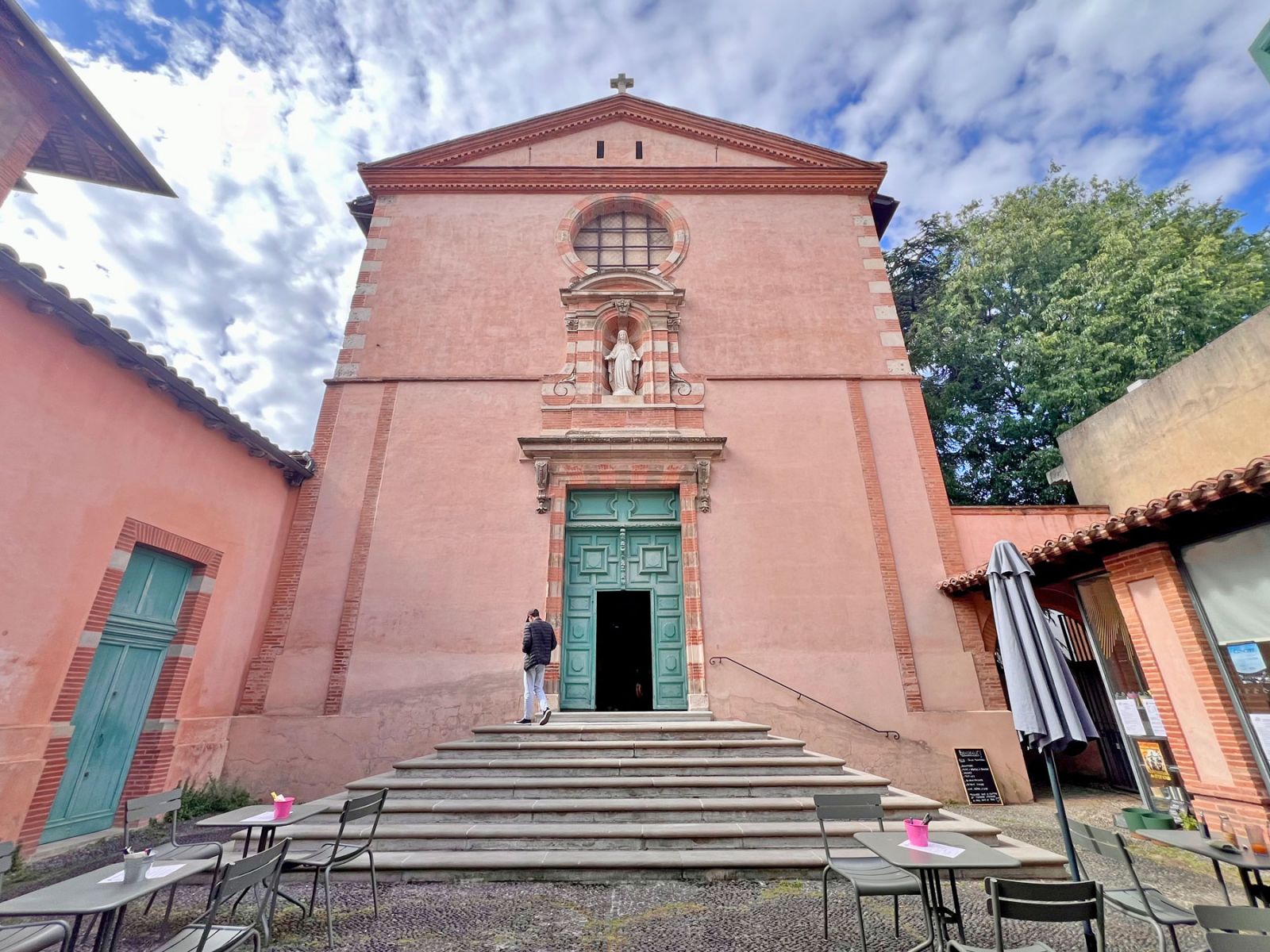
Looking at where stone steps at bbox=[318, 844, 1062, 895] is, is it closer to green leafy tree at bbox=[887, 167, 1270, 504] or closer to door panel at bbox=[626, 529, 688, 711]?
door panel at bbox=[626, 529, 688, 711]

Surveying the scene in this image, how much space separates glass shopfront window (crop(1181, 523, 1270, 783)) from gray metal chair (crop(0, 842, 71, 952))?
339 inches

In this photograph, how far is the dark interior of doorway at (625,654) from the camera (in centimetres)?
1103

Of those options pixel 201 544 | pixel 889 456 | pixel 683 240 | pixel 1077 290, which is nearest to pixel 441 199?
pixel 683 240

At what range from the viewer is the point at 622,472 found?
9.38 metres

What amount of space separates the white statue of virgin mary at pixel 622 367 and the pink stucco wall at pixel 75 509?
574 cm

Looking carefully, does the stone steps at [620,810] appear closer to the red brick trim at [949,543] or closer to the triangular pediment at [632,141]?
the red brick trim at [949,543]

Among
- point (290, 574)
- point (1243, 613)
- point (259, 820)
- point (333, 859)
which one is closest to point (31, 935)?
point (259, 820)

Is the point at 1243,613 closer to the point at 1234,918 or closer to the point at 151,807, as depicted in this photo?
the point at 1234,918

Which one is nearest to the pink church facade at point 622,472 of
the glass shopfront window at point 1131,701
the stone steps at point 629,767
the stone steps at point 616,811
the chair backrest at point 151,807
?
the glass shopfront window at point 1131,701

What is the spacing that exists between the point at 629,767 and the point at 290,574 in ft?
19.2

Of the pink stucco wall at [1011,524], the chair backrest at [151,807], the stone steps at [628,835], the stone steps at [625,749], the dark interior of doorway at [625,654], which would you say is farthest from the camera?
the dark interior of doorway at [625,654]

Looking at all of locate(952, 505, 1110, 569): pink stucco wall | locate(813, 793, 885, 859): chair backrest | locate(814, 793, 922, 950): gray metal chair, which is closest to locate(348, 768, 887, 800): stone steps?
locate(814, 793, 922, 950): gray metal chair

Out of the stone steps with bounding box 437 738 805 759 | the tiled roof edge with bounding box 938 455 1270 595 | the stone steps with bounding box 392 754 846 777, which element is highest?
the tiled roof edge with bounding box 938 455 1270 595

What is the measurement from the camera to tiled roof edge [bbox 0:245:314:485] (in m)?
5.01
